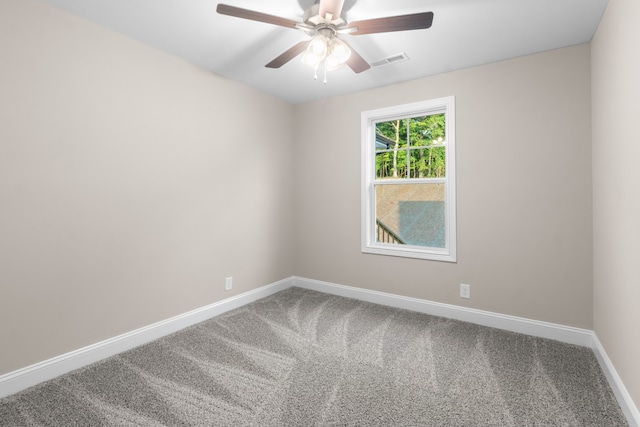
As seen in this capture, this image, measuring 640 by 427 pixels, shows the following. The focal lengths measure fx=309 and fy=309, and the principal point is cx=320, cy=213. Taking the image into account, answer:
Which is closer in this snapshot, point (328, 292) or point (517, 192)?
point (517, 192)

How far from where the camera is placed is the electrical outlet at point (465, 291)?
3072mm

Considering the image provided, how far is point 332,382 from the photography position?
6.81 feet

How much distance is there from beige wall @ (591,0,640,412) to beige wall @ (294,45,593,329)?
0.48 ft

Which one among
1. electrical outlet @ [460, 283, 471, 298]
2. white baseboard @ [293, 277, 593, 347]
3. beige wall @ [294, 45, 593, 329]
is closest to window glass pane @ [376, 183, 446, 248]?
beige wall @ [294, 45, 593, 329]

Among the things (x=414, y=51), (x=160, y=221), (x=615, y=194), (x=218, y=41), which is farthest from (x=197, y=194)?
(x=615, y=194)

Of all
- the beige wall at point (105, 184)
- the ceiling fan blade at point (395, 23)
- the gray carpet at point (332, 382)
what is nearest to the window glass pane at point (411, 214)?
the gray carpet at point (332, 382)

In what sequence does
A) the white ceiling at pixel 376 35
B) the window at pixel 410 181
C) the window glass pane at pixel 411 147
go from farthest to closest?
the window glass pane at pixel 411 147 → the window at pixel 410 181 → the white ceiling at pixel 376 35

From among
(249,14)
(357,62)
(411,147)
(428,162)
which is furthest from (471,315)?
(249,14)

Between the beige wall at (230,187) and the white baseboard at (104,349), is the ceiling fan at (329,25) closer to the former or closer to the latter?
the beige wall at (230,187)

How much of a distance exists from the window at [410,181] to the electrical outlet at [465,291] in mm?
295

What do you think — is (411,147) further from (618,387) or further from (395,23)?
(618,387)

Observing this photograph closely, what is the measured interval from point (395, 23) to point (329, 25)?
1.39ft

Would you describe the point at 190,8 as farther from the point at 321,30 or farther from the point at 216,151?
the point at 216,151

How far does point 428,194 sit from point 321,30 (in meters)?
2.11
